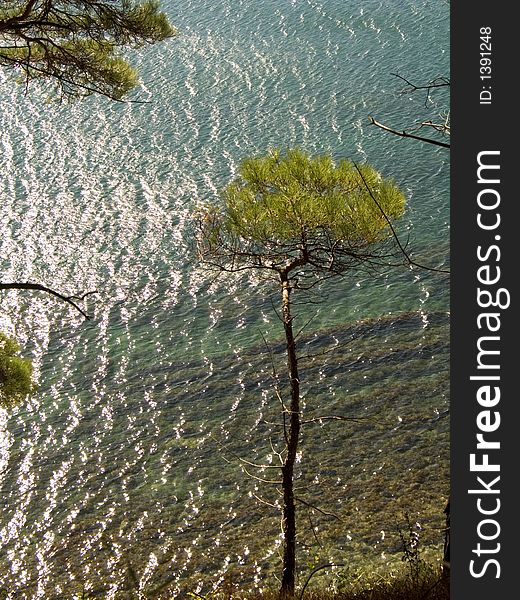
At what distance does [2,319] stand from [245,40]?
14.7m

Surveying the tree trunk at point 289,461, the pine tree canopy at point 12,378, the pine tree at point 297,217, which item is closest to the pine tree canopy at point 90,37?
the pine tree at point 297,217

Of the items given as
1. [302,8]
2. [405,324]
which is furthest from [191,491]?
[302,8]

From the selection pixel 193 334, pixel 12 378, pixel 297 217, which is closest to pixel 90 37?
pixel 297 217

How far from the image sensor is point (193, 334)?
1528 centimetres

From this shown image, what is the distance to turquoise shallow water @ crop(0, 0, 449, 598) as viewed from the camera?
1094 cm

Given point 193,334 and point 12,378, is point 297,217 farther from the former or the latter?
point 193,334

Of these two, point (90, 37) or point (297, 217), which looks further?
point (90, 37)

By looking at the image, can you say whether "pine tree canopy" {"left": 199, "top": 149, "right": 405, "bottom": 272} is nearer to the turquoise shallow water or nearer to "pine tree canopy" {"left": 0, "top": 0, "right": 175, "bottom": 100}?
the turquoise shallow water

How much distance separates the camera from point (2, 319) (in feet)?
52.9

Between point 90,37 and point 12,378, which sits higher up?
point 90,37

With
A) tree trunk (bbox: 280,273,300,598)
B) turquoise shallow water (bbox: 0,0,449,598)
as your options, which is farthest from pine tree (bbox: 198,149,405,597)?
turquoise shallow water (bbox: 0,0,449,598)

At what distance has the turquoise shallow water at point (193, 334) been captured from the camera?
35.9ft

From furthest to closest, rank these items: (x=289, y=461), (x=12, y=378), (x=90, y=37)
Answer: (x=90, y=37), (x=12, y=378), (x=289, y=461)

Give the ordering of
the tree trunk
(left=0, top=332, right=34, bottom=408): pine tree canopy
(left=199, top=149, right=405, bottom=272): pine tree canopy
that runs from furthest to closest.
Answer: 1. (left=0, top=332, right=34, bottom=408): pine tree canopy
2. the tree trunk
3. (left=199, top=149, right=405, bottom=272): pine tree canopy
